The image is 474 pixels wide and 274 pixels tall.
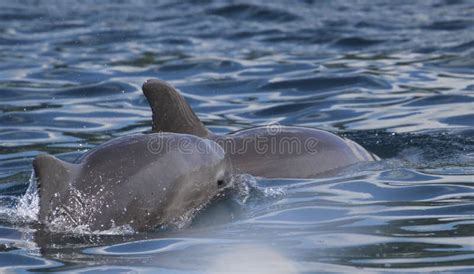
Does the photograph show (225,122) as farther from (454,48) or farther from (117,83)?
(454,48)

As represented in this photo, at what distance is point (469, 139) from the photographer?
10727 mm

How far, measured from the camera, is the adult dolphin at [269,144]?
28.6 feet

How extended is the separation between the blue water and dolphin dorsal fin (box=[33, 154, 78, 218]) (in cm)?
28

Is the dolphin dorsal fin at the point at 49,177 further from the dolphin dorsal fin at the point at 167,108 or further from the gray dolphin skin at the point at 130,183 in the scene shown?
the dolphin dorsal fin at the point at 167,108

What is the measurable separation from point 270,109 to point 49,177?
6.45 meters

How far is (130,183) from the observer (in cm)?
728

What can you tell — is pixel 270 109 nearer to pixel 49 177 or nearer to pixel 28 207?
pixel 28 207

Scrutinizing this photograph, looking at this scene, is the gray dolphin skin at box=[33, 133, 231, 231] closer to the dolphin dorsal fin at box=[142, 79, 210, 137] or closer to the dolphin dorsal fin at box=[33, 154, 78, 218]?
the dolphin dorsal fin at box=[33, 154, 78, 218]

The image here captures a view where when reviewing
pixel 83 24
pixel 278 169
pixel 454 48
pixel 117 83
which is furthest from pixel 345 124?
pixel 83 24

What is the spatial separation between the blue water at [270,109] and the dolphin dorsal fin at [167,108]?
2.59ft

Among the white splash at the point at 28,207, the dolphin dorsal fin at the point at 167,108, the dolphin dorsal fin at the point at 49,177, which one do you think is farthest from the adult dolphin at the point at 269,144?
the dolphin dorsal fin at the point at 49,177

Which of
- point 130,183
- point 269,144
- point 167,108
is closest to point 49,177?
point 130,183

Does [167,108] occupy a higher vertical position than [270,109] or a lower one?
higher

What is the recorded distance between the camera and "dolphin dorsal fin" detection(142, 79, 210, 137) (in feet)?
28.3
